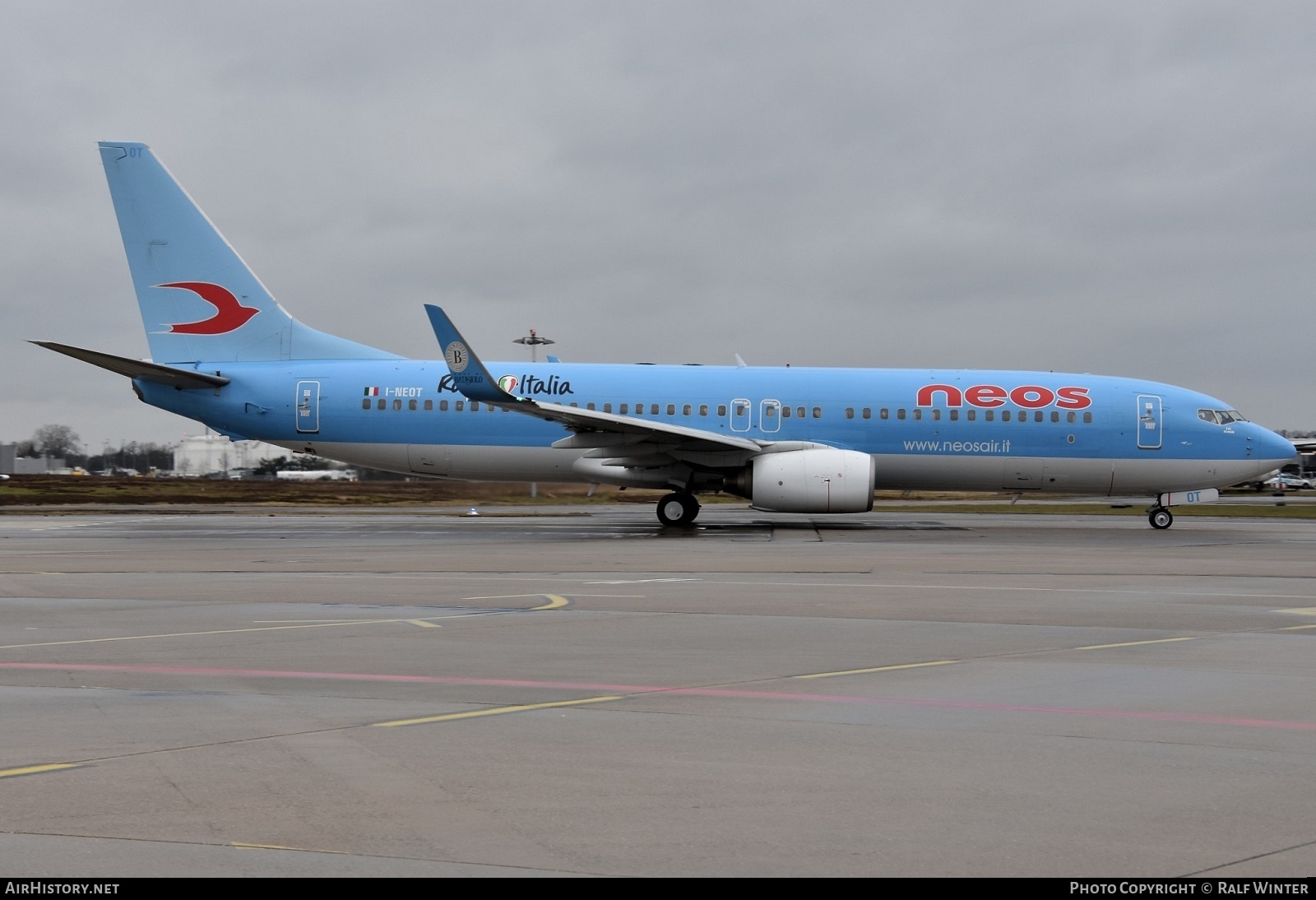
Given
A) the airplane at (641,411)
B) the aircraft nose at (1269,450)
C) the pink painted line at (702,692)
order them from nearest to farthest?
1. the pink painted line at (702,692)
2. the airplane at (641,411)
3. the aircraft nose at (1269,450)

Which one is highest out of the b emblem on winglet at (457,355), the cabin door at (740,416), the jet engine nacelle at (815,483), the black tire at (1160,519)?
the b emblem on winglet at (457,355)

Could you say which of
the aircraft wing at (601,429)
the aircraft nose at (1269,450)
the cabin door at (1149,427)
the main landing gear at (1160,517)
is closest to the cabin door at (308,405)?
the aircraft wing at (601,429)

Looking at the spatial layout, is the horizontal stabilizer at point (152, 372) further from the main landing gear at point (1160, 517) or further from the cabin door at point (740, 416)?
the main landing gear at point (1160, 517)

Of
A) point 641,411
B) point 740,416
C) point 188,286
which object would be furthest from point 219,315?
point 740,416

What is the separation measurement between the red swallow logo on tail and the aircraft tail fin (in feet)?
0.07

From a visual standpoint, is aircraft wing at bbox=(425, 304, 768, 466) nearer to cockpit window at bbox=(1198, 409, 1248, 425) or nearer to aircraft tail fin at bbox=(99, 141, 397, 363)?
aircraft tail fin at bbox=(99, 141, 397, 363)

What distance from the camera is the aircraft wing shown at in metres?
24.3

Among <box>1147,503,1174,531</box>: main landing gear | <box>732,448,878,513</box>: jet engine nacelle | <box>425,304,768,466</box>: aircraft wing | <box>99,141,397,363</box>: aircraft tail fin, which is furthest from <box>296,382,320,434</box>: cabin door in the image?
<box>1147,503,1174,531</box>: main landing gear

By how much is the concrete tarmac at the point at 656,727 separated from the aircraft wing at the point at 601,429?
950cm

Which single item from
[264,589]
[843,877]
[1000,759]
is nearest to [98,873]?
[843,877]

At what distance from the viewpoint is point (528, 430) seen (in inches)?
1106

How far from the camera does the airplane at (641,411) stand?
2778 centimetres

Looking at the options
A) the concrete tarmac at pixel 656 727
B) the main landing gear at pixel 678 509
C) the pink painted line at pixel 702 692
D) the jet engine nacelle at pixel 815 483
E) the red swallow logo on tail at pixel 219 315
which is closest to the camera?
the concrete tarmac at pixel 656 727

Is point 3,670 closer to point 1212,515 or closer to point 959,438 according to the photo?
point 959,438
